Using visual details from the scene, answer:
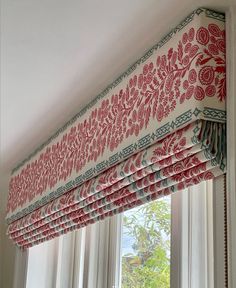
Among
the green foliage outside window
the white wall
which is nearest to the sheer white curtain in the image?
the green foliage outside window

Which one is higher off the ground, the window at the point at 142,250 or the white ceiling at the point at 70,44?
the white ceiling at the point at 70,44

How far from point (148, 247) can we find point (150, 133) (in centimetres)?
64

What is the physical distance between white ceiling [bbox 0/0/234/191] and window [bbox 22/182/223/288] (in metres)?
0.49

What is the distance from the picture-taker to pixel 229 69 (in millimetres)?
1331

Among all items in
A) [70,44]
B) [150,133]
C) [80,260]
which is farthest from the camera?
[80,260]

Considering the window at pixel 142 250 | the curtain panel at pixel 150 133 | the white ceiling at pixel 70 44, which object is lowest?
the window at pixel 142 250

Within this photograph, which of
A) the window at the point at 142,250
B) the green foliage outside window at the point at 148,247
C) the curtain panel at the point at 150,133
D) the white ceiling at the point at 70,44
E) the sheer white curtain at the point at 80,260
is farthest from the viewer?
the sheer white curtain at the point at 80,260

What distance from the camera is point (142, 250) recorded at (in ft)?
6.58

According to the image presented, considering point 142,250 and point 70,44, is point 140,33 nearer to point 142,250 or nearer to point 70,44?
point 70,44

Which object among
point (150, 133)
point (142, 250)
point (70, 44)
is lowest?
point (142, 250)

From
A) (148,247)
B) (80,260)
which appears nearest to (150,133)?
(148,247)

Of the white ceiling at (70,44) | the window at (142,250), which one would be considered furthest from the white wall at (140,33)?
the window at (142,250)

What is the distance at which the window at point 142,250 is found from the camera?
154 cm

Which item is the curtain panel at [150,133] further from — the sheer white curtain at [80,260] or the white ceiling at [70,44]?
the sheer white curtain at [80,260]
